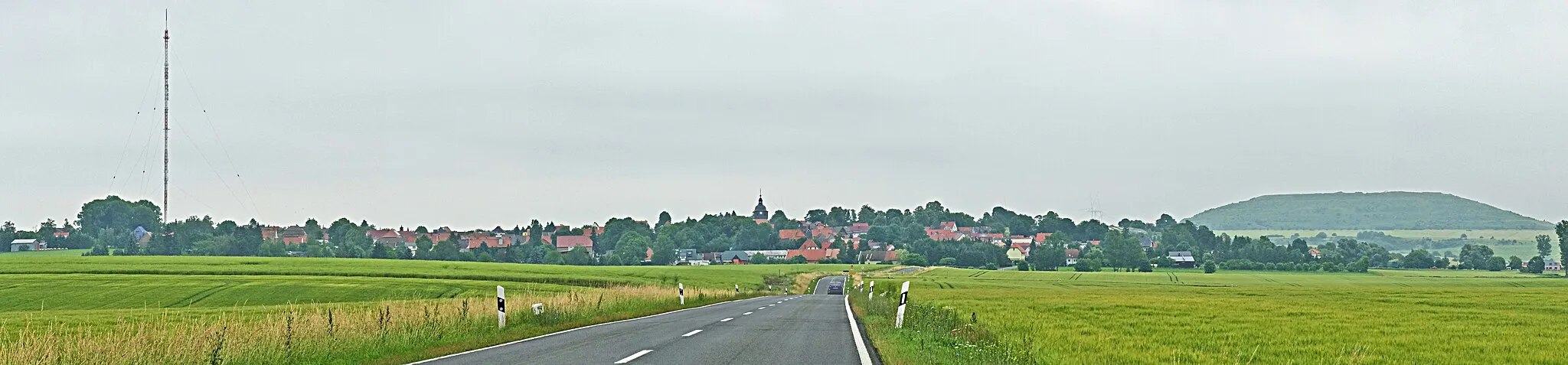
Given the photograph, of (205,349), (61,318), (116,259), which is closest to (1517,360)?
(205,349)

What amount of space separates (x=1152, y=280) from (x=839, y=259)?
86.4 meters

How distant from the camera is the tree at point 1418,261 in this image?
7054 inches

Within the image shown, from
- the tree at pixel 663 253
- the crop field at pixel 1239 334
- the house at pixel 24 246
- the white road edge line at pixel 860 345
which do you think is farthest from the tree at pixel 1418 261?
the house at pixel 24 246

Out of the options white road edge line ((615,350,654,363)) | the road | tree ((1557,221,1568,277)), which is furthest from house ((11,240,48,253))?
tree ((1557,221,1568,277))

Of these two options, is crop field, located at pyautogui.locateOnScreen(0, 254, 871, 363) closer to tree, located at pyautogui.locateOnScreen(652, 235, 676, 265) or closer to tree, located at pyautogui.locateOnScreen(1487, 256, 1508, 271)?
tree, located at pyautogui.locateOnScreen(652, 235, 676, 265)

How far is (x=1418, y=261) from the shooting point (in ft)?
592

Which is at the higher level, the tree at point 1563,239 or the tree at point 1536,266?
the tree at point 1563,239

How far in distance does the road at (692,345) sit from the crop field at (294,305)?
1.17 metres

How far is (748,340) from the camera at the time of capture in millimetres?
18703

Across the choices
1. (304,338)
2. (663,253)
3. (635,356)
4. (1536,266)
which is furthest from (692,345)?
(663,253)

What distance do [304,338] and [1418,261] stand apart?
197 m

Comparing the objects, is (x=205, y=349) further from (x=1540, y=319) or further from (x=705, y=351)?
(x=1540, y=319)

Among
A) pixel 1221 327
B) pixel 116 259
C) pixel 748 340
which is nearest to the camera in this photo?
pixel 748 340

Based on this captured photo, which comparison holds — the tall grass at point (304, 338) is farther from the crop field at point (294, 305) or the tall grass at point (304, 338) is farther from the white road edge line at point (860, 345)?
the white road edge line at point (860, 345)
